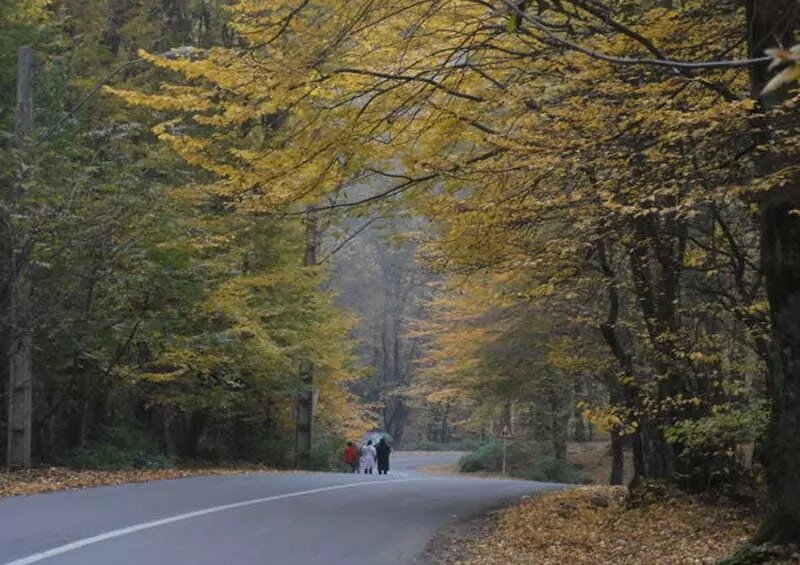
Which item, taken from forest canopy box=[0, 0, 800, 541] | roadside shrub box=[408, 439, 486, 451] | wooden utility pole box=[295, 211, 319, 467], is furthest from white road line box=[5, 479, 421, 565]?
roadside shrub box=[408, 439, 486, 451]

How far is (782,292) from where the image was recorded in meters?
7.10

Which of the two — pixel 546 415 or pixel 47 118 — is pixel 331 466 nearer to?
pixel 546 415

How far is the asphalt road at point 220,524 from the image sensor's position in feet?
26.2

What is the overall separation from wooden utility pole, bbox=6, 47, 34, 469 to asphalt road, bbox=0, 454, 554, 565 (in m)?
2.33

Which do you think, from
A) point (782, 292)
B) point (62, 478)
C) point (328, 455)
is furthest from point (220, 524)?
point (328, 455)

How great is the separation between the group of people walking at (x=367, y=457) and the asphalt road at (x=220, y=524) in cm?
1356

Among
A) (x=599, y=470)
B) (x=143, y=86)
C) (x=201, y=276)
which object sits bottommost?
(x=599, y=470)

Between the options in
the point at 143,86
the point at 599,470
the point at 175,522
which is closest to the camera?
the point at 175,522

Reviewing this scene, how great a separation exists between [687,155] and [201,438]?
21.3m

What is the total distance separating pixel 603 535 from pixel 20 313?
1001 centimetres

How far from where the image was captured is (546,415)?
107 feet

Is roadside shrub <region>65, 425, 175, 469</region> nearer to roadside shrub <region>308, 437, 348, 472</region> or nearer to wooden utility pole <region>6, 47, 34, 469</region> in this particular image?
wooden utility pole <region>6, 47, 34, 469</region>

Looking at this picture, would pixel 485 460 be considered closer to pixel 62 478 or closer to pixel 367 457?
pixel 367 457

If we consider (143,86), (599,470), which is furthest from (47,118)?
(599,470)
